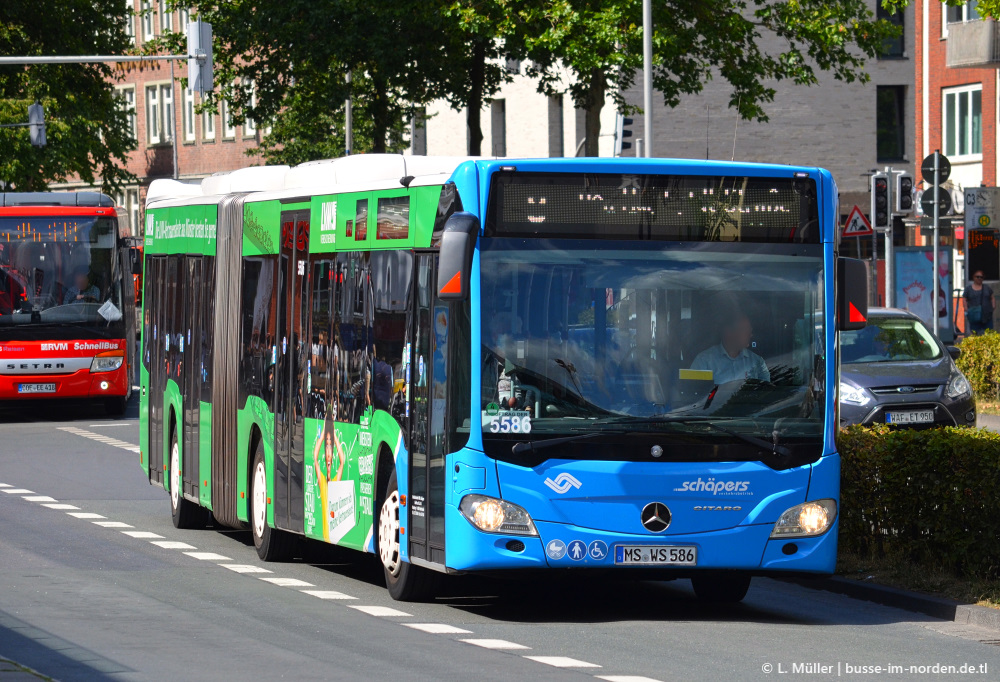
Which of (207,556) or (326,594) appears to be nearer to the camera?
(326,594)

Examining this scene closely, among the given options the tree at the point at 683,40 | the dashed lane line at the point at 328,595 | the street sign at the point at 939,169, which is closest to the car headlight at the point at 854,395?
the street sign at the point at 939,169

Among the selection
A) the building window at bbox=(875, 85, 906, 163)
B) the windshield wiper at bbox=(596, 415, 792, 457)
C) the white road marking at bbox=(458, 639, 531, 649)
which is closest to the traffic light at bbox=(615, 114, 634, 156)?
the building window at bbox=(875, 85, 906, 163)

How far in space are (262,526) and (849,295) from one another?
15.5ft

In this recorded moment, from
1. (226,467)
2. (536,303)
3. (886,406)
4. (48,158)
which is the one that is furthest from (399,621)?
(48,158)

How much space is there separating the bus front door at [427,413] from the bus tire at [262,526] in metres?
2.72

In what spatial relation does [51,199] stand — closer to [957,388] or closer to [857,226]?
[857,226]

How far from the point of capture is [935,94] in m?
57.7

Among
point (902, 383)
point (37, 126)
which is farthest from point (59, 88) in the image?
point (902, 383)

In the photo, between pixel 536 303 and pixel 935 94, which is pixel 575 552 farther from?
pixel 935 94

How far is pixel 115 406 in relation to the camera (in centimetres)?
3123

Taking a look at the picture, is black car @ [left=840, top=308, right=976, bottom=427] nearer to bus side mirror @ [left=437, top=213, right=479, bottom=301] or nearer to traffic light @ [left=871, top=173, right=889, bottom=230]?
traffic light @ [left=871, top=173, right=889, bottom=230]

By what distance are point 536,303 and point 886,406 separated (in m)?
11.3

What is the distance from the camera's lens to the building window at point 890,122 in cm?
6312

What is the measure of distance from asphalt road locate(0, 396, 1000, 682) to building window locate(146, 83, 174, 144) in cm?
7403
